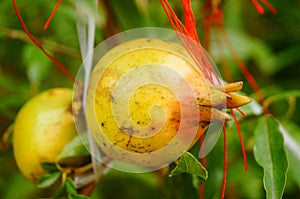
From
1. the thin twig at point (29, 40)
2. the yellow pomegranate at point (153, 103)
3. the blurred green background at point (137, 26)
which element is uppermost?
the yellow pomegranate at point (153, 103)

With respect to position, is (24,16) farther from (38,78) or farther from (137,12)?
(137,12)

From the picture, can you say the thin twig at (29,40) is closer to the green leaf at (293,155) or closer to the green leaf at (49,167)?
the green leaf at (49,167)

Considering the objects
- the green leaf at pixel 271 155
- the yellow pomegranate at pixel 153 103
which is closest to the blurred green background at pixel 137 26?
the green leaf at pixel 271 155

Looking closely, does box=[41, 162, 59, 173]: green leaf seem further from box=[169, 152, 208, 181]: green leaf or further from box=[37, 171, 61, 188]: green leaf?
box=[169, 152, 208, 181]: green leaf

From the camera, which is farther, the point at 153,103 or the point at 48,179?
the point at 48,179

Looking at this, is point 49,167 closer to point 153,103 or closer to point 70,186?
point 70,186

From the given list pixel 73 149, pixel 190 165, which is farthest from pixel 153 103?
pixel 73 149
